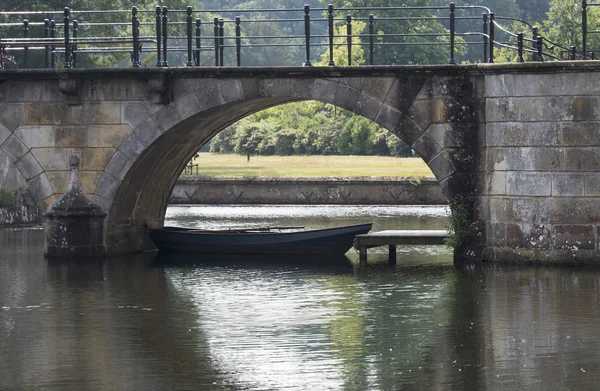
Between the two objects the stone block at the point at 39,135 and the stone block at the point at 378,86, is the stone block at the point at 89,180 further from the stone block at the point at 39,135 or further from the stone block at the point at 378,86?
the stone block at the point at 378,86

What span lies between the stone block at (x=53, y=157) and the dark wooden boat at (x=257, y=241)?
3.15m

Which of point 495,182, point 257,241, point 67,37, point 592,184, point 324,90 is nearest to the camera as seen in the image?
point 592,184

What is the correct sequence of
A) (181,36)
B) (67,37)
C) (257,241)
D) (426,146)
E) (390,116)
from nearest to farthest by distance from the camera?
(426,146)
(390,116)
(67,37)
(257,241)
(181,36)

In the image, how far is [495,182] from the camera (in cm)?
2848

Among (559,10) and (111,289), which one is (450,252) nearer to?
(111,289)

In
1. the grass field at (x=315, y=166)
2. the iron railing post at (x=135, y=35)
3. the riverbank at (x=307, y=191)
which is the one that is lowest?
the riverbank at (x=307, y=191)

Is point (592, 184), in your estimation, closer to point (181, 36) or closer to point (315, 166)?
point (315, 166)

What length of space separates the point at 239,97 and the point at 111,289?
556 centimetres

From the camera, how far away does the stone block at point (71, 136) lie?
3102cm

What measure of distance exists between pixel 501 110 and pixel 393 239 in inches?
155

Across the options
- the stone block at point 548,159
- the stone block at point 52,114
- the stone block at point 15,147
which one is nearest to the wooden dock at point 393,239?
the stone block at point 548,159

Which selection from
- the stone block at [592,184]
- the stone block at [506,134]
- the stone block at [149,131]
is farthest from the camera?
the stone block at [149,131]

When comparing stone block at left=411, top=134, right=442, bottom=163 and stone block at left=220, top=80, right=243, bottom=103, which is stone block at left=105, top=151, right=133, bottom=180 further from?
stone block at left=411, top=134, right=442, bottom=163

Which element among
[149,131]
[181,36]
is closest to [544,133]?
[149,131]
